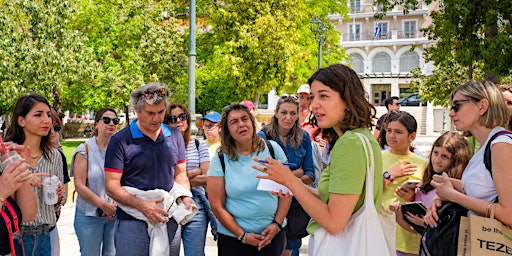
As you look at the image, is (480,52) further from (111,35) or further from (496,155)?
(111,35)

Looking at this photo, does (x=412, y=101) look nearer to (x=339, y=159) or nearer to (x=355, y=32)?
(x=355, y=32)

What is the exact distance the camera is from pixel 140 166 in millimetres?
3828

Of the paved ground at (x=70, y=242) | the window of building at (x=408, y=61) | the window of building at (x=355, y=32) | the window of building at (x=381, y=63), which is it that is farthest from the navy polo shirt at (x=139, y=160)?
the window of building at (x=355, y=32)

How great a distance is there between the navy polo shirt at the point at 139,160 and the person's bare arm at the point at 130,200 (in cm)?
7

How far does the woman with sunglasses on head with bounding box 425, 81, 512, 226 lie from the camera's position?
2.66 m

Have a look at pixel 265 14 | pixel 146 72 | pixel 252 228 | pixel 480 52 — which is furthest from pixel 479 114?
pixel 146 72

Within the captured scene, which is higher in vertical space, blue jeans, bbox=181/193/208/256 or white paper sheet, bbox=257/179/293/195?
white paper sheet, bbox=257/179/293/195

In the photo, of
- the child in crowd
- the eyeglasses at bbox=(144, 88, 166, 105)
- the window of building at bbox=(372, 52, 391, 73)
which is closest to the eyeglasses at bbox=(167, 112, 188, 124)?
the eyeglasses at bbox=(144, 88, 166, 105)

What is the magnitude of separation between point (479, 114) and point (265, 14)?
2038 centimetres

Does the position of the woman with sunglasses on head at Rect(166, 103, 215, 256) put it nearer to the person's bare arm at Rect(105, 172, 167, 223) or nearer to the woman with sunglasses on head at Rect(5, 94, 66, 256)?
the person's bare arm at Rect(105, 172, 167, 223)

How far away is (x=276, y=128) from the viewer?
5316 mm

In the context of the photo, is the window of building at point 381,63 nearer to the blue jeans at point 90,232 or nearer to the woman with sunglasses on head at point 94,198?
the woman with sunglasses on head at point 94,198

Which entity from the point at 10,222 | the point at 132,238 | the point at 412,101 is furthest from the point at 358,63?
the point at 10,222

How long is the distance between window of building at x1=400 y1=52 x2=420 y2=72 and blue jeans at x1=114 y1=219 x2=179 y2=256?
56.6 m
